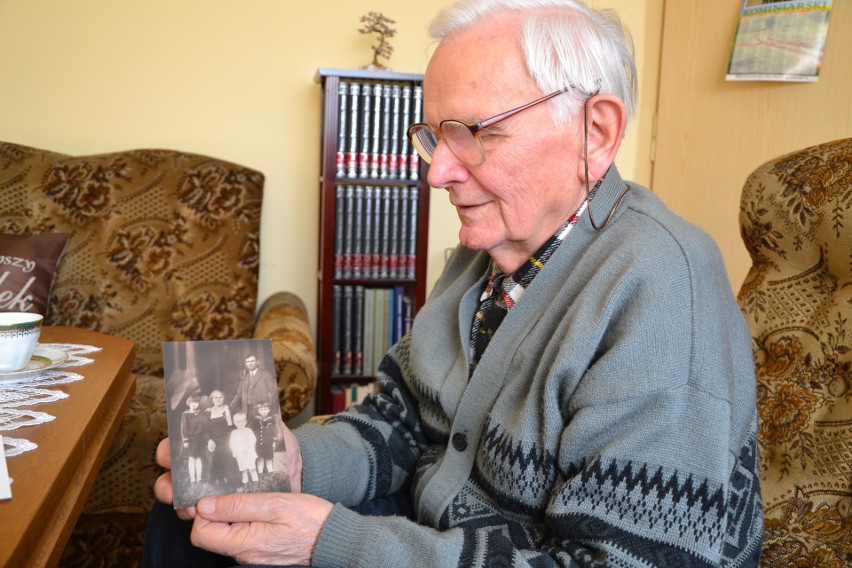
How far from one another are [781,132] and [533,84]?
1.43 m

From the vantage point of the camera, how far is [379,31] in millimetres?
2447

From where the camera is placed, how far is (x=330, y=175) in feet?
7.81

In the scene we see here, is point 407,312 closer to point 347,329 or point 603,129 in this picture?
point 347,329

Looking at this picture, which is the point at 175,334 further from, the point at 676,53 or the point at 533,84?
the point at 676,53

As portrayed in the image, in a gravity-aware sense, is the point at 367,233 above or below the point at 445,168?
below

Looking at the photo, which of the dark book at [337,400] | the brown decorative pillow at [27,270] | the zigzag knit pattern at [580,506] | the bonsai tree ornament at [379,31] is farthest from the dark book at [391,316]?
the zigzag knit pattern at [580,506]

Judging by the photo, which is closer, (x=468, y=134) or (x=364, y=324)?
(x=468, y=134)

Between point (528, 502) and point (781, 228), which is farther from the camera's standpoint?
point (781, 228)

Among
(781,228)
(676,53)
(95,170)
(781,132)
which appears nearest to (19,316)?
(781,228)

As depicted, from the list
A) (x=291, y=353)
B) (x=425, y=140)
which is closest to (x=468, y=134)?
(x=425, y=140)

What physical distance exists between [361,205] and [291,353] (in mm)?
692

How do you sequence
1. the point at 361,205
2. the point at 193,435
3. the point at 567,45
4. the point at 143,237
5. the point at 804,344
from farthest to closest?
1. the point at 361,205
2. the point at 143,237
3. the point at 804,344
4. the point at 567,45
5. the point at 193,435

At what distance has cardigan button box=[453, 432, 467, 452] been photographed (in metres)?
0.98

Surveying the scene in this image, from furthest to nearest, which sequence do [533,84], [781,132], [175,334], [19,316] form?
1. [175,334]
2. [781,132]
3. [19,316]
4. [533,84]
